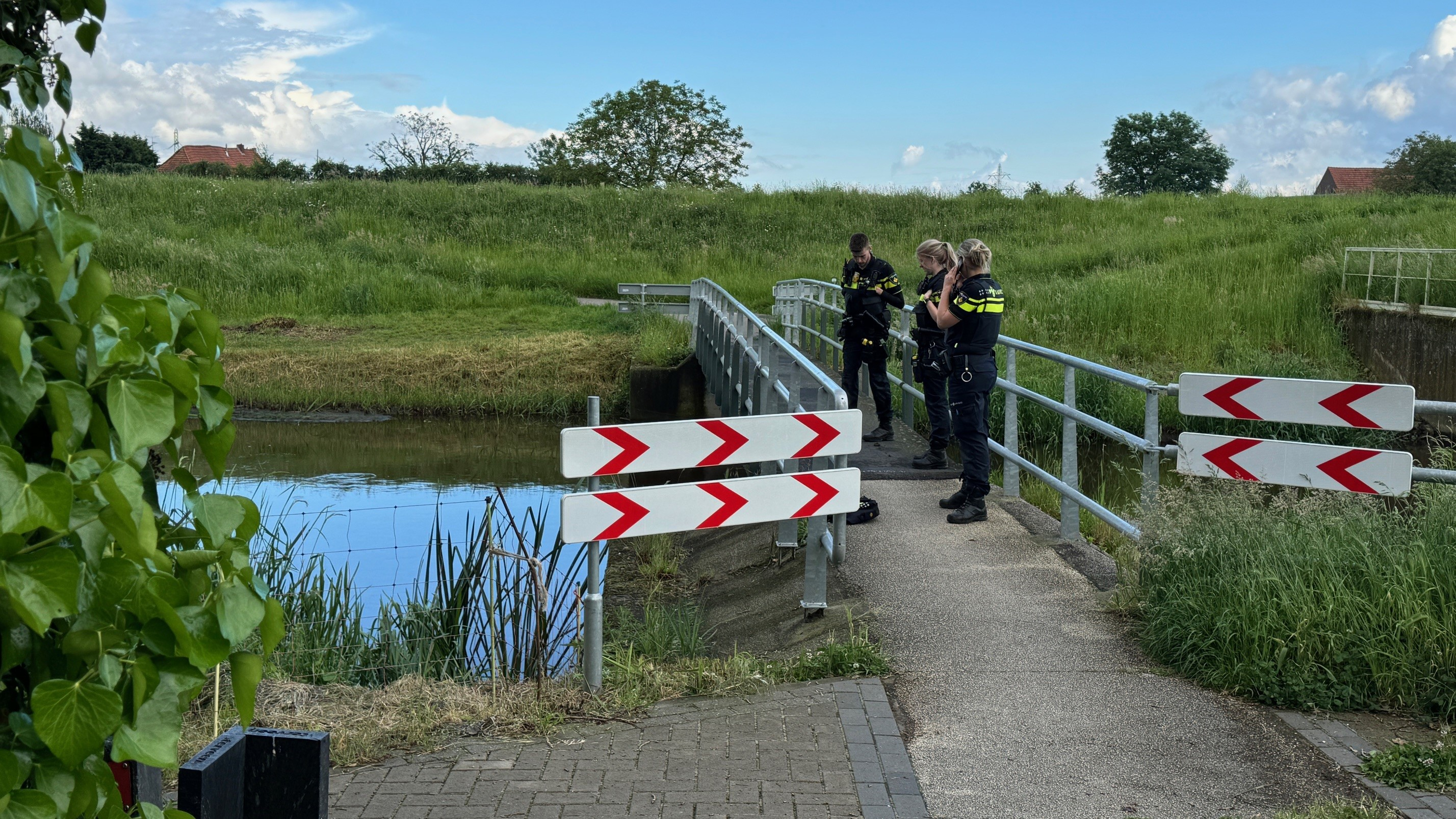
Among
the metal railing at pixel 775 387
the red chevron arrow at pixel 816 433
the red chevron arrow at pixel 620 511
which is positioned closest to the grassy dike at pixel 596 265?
the metal railing at pixel 775 387

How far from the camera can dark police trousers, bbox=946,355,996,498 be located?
7645 millimetres

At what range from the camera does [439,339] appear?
25.3 metres

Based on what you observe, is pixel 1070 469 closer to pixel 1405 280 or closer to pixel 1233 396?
pixel 1233 396

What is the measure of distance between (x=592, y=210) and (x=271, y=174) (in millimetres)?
29309

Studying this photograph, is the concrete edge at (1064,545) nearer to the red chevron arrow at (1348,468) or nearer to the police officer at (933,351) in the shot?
the police officer at (933,351)

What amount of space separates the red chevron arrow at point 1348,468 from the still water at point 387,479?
4184 millimetres

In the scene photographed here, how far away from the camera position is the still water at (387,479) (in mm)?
10445

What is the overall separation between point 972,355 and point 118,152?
7819cm

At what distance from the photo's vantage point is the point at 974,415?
768cm

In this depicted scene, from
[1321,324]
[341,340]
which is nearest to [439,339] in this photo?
[341,340]

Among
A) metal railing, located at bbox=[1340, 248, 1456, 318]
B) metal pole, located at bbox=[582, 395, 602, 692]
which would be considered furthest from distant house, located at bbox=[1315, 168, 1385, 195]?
metal pole, located at bbox=[582, 395, 602, 692]

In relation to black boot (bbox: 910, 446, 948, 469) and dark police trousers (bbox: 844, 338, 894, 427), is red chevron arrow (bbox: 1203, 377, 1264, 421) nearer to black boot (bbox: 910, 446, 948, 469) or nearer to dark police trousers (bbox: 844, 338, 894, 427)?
black boot (bbox: 910, 446, 948, 469)

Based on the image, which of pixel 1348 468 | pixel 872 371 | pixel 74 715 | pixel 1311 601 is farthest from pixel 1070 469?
pixel 74 715

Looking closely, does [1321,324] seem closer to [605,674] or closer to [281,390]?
[281,390]
